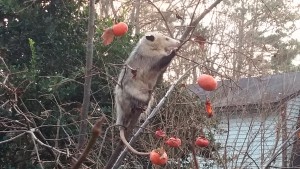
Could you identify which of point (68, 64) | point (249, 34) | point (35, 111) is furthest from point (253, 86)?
point (35, 111)

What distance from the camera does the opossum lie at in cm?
427

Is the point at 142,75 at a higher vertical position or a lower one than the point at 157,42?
lower

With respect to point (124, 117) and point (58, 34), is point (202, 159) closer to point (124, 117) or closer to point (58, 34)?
point (58, 34)

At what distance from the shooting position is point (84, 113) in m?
4.38

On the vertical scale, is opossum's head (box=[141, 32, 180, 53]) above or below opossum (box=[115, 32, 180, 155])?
above

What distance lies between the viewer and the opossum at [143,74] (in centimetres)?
427

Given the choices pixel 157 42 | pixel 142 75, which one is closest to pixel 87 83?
pixel 142 75

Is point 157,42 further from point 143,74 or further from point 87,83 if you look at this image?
point 87,83

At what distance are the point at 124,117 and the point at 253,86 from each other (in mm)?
4283

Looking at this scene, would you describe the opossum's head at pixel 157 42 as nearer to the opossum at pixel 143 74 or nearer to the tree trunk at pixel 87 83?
the opossum at pixel 143 74

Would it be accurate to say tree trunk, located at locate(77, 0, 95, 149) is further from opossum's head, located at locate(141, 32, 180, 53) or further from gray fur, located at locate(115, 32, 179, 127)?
opossum's head, located at locate(141, 32, 180, 53)

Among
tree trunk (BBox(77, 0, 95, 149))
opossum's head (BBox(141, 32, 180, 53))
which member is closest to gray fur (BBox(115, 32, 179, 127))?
opossum's head (BBox(141, 32, 180, 53))

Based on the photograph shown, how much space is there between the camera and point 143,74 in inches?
173

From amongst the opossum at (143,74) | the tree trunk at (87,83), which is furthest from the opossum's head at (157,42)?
the tree trunk at (87,83)
